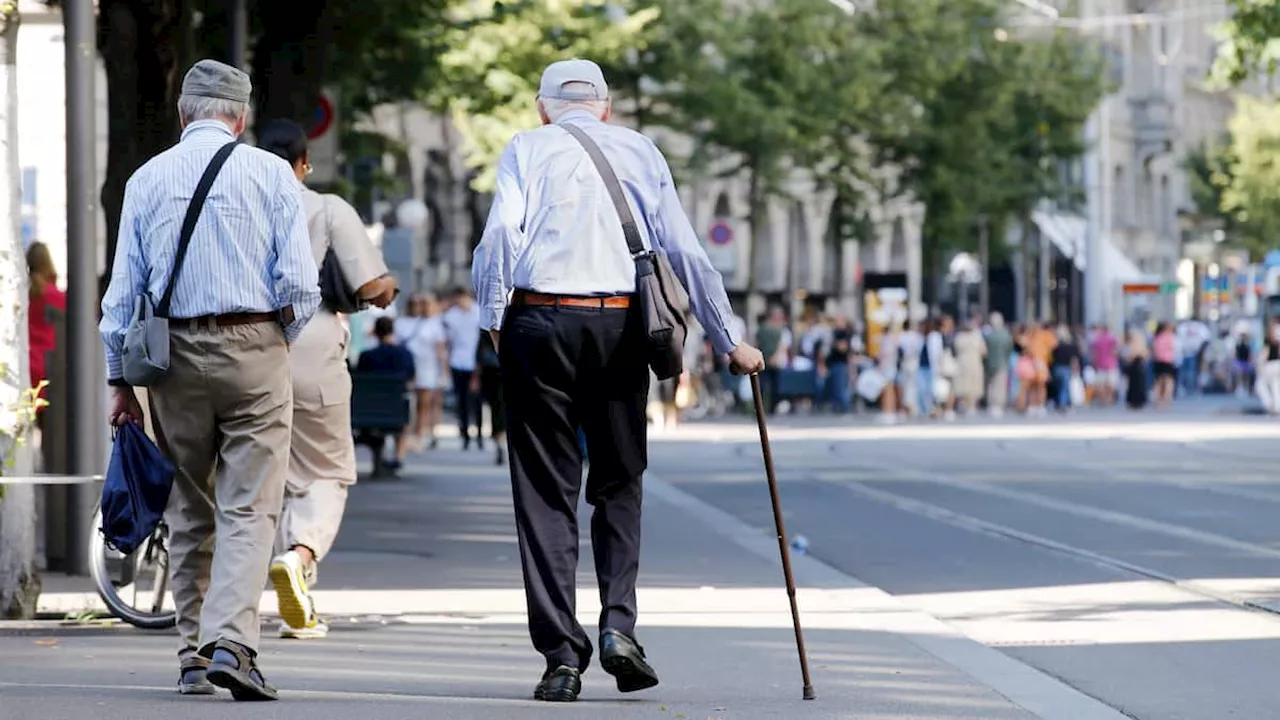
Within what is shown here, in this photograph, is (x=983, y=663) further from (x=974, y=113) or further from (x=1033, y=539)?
(x=974, y=113)

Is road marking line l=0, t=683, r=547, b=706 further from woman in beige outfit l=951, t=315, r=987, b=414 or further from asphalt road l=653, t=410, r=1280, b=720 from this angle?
woman in beige outfit l=951, t=315, r=987, b=414

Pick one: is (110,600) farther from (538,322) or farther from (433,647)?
(538,322)

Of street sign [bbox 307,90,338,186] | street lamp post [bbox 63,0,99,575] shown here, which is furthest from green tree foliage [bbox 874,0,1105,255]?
street lamp post [bbox 63,0,99,575]

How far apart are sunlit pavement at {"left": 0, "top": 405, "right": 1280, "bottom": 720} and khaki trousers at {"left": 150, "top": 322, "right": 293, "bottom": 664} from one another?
0.28 metres

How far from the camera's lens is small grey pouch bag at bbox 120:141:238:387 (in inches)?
312

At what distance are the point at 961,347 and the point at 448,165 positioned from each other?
17931 millimetres

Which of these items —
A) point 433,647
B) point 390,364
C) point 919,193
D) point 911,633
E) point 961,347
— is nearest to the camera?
point 433,647

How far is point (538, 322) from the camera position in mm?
7914

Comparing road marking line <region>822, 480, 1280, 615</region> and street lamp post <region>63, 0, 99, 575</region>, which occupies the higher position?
street lamp post <region>63, 0, 99, 575</region>

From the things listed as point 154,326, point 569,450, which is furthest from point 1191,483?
point 154,326

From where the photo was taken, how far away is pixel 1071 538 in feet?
52.3

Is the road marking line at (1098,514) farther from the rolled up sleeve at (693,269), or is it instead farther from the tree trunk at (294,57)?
the rolled up sleeve at (693,269)

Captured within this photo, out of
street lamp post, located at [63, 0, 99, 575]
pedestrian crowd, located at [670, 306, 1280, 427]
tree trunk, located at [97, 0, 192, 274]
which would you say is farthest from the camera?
pedestrian crowd, located at [670, 306, 1280, 427]

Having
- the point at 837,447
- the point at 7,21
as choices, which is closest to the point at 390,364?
the point at 837,447
